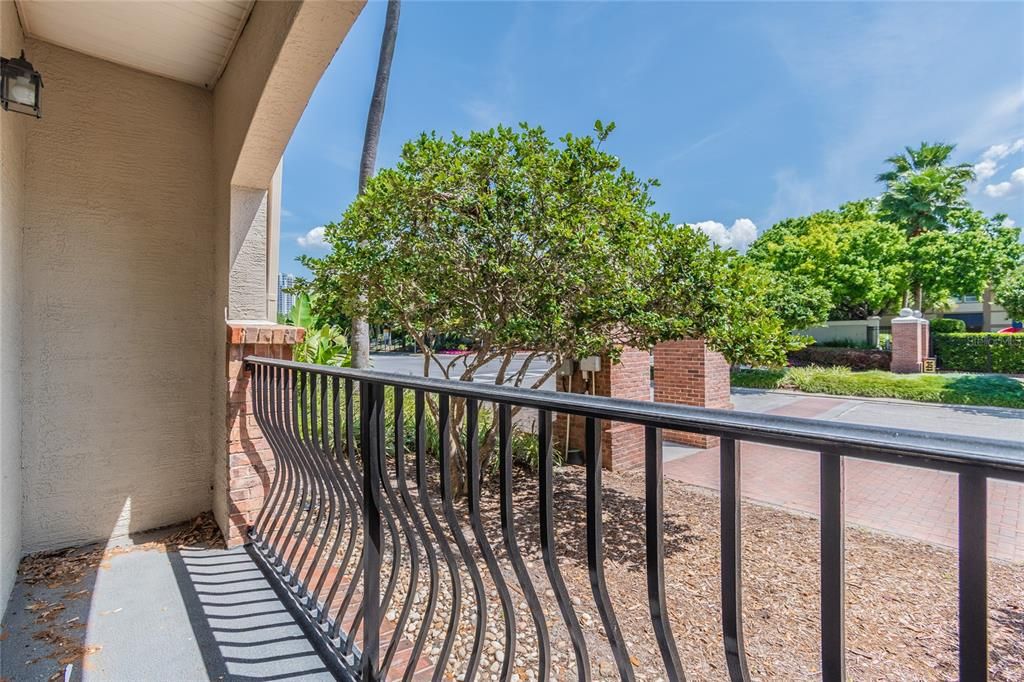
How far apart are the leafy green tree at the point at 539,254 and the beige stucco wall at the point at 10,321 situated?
205 centimetres

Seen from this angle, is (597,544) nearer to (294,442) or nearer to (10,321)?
(294,442)

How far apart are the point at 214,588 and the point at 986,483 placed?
2828 millimetres

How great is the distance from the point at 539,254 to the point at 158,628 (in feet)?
10.6

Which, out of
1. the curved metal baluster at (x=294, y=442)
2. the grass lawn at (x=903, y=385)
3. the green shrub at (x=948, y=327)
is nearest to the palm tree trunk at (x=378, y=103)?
the curved metal baluster at (x=294, y=442)

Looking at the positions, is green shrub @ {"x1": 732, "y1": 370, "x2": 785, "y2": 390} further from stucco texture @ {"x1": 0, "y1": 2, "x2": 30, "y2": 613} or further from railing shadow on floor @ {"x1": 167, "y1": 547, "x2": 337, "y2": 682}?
stucco texture @ {"x1": 0, "y1": 2, "x2": 30, "y2": 613}

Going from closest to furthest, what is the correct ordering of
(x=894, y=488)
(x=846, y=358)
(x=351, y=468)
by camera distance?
(x=351, y=468), (x=894, y=488), (x=846, y=358)

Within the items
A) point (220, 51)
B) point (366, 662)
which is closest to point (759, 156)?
point (220, 51)

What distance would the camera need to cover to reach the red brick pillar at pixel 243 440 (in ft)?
8.80

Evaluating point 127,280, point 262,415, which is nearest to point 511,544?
point 262,415

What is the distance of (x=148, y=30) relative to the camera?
8.11 ft

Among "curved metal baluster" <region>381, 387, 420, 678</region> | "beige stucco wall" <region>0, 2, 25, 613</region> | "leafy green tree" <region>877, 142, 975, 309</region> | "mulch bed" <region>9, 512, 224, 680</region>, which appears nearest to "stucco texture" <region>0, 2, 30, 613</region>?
"beige stucco wall" <region>0, 2, 25, 613</region>

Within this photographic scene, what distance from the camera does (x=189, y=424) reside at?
3039mm

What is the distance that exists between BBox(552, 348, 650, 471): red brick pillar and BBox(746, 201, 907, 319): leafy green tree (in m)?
10.8

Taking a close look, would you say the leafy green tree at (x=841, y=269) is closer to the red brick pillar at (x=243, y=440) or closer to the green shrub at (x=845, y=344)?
the green shrub at (x=845, y=344)
